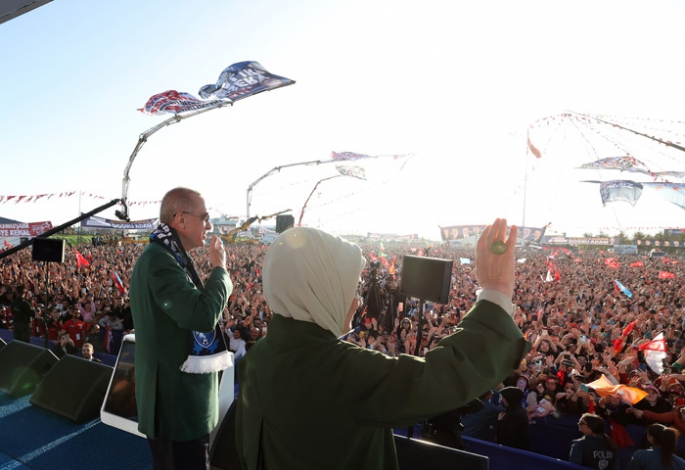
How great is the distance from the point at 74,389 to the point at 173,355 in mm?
3227

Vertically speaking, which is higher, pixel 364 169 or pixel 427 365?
pixel 364 169

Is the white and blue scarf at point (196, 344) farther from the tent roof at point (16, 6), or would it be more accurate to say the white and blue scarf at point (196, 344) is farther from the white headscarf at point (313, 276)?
the tent roof at point (16, 6)

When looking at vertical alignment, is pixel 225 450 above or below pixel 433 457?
below

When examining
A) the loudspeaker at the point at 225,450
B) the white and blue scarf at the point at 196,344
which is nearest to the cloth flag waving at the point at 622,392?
the loudspeaker at the point at 225,450

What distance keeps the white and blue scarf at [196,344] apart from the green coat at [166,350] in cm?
3

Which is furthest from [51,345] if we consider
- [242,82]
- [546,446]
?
[242,82]

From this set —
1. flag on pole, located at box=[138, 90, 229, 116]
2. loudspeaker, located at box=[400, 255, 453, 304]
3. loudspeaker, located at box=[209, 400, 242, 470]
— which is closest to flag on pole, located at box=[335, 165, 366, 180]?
flag on pole, located at box=[138, 90, 229, 116]

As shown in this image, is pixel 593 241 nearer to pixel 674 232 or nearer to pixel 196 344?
pixel 674 232

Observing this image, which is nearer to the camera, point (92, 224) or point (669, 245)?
point (92, 224)

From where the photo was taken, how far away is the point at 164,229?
6.51 feet

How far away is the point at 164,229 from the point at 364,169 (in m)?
22.5

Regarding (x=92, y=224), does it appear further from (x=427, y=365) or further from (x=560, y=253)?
(x=560, y=253)

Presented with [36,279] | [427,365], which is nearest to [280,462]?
[427,365]

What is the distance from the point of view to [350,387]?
3.14ft
